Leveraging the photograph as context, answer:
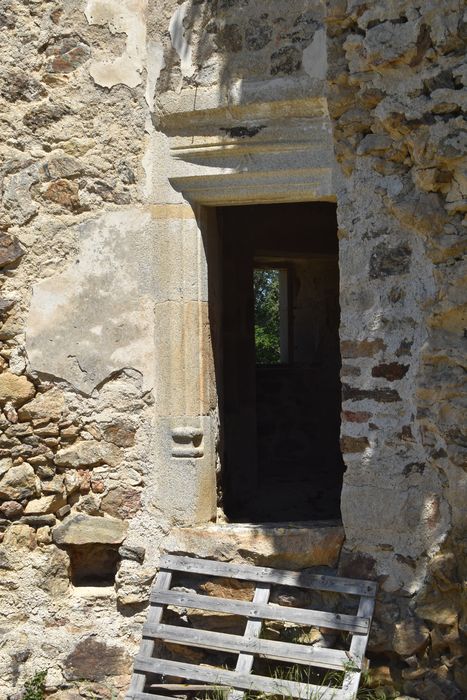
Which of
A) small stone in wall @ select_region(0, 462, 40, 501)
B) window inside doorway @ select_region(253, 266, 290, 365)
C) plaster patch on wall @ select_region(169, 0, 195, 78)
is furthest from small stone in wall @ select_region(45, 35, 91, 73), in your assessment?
window inside doorway @ select_region(253, 266, 290, 365)

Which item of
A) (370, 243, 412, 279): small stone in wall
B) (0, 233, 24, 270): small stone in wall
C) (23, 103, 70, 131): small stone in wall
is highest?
(23, 103, 70, 131): small stone in wall

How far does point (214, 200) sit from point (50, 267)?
85 centimetres

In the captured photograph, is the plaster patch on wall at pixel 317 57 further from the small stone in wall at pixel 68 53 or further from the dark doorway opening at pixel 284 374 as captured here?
the dark doorway opening at pixel 284 374

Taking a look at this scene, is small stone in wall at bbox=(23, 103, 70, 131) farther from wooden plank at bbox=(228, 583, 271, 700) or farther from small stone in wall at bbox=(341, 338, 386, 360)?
wooden plank at bbox=(228, 583, 271, 700)

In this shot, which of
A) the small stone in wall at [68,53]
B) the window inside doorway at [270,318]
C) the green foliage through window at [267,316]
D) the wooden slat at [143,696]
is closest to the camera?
the wooden slat at [143,696]

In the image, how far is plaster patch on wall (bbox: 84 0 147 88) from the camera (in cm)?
431

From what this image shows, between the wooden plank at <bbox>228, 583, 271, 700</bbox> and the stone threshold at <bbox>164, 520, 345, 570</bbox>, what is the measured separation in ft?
0.40

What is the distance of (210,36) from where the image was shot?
4.21m

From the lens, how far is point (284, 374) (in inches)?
301

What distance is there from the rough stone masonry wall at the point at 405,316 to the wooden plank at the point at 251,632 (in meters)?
0.38

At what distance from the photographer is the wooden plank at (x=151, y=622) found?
3.97 m

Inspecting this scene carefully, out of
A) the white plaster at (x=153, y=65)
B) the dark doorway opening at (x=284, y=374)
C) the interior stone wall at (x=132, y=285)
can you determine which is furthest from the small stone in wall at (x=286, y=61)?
the dark doorway opening at (x=284, y=374)

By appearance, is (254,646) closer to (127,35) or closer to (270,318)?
(127,35)

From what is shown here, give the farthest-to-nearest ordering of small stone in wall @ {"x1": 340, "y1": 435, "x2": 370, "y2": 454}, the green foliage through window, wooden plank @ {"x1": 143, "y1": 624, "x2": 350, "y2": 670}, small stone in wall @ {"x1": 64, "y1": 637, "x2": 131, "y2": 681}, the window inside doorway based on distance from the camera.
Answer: the green foliage through window
the window inside doorway
small stone in wall @ {"x1": 64, "y1": 637, "x2": 131, "y2": 681}
small stone in wall @ {"x1": 340, "y1": 435, "x2": 370, "y2": 454}
wooden plank @ {"x1": 143, "y1": 624, "x2": 350, "y2": 670}
